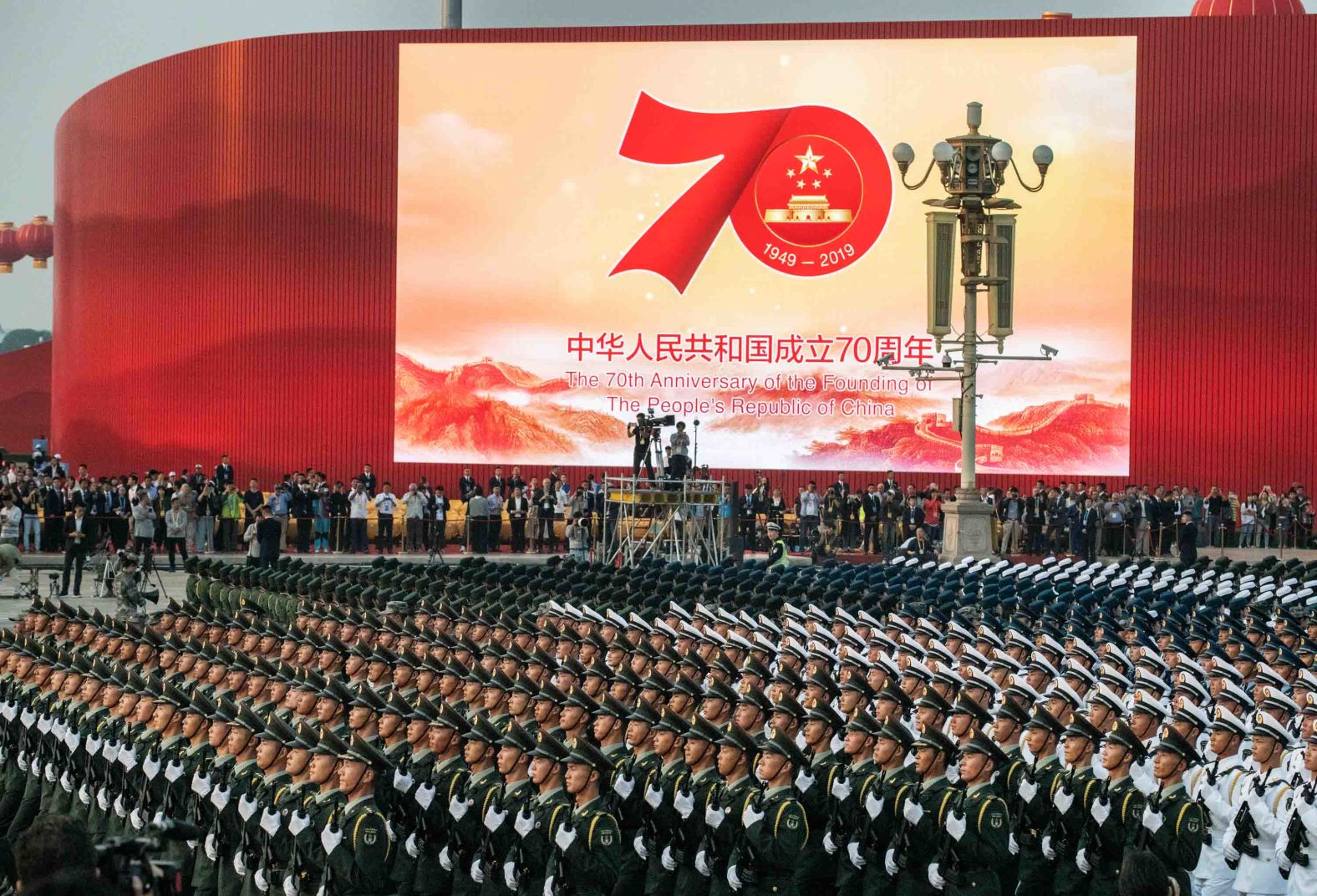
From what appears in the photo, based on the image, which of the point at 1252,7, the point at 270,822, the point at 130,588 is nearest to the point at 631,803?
the point at 270,822

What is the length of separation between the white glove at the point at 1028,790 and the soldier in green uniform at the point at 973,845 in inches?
6.9

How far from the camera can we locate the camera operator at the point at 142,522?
27766 mm

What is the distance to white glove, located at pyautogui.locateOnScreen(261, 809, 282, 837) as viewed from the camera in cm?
951

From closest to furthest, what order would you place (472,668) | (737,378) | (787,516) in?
(472,668)
(787,516)
(737,378)

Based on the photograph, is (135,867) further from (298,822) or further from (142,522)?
(142,522)

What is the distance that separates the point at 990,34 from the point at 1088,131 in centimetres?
264

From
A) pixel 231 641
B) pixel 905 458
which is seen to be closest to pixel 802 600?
pixel 231 641

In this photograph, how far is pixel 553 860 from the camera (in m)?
9.06

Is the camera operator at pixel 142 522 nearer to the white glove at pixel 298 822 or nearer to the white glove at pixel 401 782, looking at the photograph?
the white glove at pixel 401 782

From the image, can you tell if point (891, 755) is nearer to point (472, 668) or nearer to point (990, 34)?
point (472, 668)

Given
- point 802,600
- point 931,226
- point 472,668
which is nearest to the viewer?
point 472,668

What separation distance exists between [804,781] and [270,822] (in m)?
2.81

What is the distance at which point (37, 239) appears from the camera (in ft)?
219

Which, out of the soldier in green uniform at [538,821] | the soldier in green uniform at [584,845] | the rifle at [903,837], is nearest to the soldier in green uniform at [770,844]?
the rifle at [903,837]
